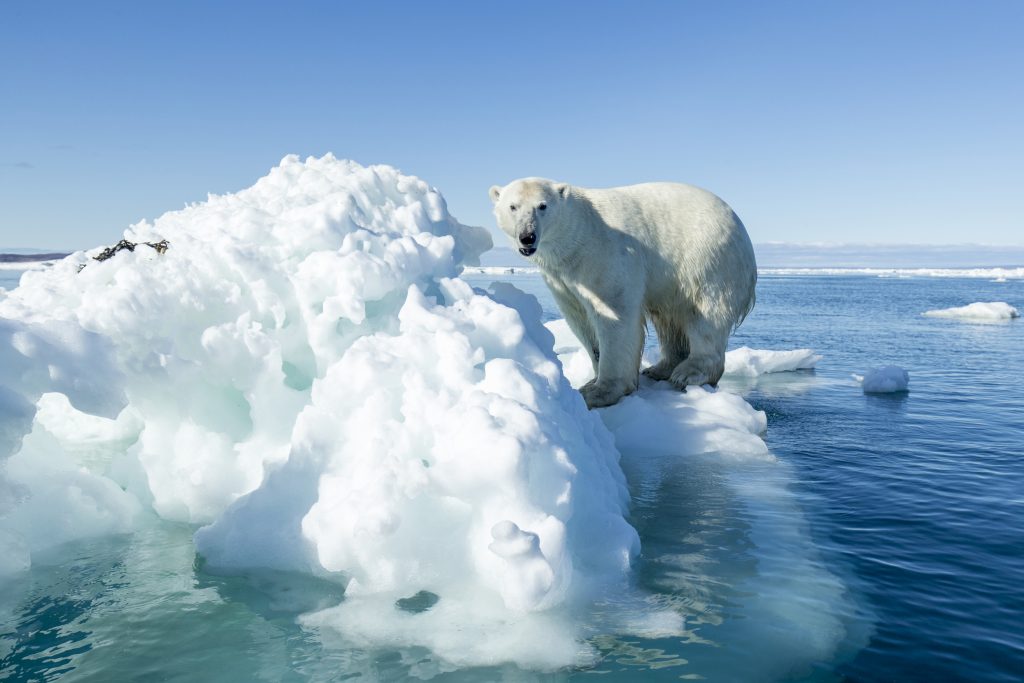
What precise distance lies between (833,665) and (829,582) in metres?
0.61

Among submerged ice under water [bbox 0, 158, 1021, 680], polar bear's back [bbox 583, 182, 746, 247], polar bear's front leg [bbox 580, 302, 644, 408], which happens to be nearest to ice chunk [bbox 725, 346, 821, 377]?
polar bear's back [bbox 583, 182, 746, 247]

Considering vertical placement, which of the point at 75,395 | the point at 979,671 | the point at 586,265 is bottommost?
the point at 979,671

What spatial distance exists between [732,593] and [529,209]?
3.06m

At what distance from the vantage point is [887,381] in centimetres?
714

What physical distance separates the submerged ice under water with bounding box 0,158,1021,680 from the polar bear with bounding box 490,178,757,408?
1269 mm

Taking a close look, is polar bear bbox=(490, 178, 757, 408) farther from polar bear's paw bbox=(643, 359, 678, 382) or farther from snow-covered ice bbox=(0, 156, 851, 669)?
snow-covered ice bbox=(0, 156, 851, 669)

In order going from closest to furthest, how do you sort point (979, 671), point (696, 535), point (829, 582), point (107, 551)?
point (979, 671)
point (829, 582)
point (107, 551)
point (696, 535)

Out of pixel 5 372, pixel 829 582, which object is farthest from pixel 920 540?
pixel 5 372

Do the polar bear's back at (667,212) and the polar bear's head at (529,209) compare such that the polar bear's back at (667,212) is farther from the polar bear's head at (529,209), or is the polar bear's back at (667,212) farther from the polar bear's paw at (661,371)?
the polar bear's paw at (661,371)

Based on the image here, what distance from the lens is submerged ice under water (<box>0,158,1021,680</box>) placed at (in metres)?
2.18

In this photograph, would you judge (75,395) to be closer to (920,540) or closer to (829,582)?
(829,582)

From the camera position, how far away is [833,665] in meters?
2.13

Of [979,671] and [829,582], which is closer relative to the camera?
[979,671]

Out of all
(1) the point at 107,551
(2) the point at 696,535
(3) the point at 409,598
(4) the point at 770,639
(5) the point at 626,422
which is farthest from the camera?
(5) the point at 626,422
